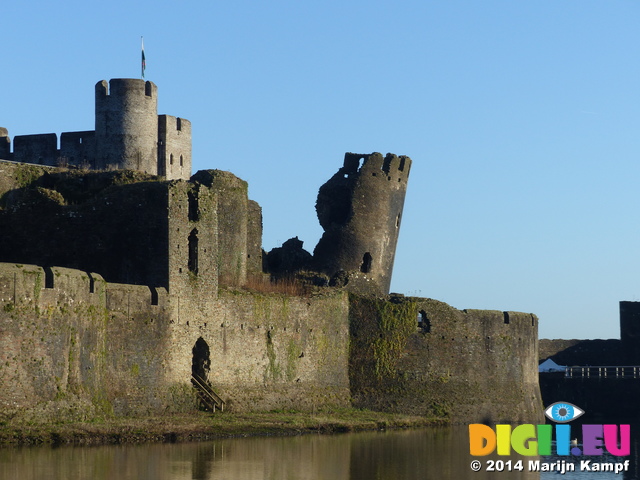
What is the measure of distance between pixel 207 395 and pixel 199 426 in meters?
3.87

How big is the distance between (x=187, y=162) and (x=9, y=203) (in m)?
19.4

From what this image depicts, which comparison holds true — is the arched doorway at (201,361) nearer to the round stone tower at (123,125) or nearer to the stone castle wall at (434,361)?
the stone castle wall at (434,361)

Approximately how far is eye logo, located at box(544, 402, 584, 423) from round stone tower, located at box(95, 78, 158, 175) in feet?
60.2

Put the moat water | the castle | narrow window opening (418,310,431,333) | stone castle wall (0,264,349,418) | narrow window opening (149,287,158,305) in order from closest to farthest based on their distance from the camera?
the moat water < stone castle wall (0,264,349,418) < the castle < narrow window opening (149,287,158,305) < narrow window opening (418,310,431,333)

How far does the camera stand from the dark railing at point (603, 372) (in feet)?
212

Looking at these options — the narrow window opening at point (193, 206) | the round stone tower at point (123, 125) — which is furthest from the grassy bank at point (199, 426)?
the round stone tower at point (123, 125)

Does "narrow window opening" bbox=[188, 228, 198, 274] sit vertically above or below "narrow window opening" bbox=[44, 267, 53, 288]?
above

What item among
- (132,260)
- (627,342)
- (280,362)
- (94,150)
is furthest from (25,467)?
(627,342)

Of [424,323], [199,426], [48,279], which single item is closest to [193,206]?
[199,426]

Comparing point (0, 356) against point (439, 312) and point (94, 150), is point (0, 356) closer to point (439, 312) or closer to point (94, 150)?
point (439, 312)

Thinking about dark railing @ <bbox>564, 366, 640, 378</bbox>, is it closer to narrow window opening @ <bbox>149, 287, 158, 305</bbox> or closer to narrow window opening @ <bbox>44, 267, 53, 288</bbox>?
narrow window opening @ <bbox>149, 287, 158, 305</bbox>

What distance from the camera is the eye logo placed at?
59.2 m

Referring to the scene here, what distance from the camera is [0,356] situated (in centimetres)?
3744

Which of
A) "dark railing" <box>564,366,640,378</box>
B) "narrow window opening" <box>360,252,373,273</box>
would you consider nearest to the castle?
"narrow window opening" <box>360,252,373,273</box>
